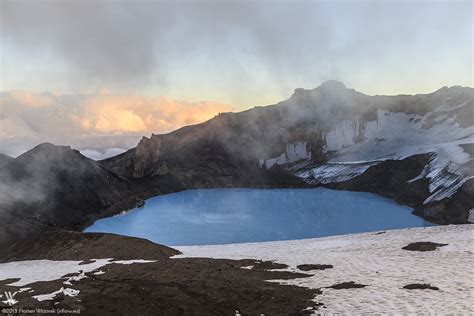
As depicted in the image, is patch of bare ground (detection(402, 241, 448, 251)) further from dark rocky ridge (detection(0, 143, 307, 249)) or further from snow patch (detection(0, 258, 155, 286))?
dark rocky ridge (detection(0, 143, 307, 249))

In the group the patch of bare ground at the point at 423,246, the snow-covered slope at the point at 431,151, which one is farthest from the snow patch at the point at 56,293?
the snow-covered slope at the point at 431,151

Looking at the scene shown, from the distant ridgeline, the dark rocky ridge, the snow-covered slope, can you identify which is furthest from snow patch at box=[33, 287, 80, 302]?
the snow-covered slope

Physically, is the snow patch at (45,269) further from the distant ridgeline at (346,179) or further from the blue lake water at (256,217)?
the blue lake water at (256,217)

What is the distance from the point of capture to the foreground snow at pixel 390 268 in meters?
19.2

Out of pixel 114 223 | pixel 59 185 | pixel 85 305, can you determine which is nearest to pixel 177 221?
pixel 114 223

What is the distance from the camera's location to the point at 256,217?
12631 cm

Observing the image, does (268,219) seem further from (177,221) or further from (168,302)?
(168,302)

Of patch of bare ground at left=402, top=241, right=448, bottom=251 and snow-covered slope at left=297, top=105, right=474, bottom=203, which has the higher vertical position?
snow-covered slope at left=297, top=105, right=474, bottom=203

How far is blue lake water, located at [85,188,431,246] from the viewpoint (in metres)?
95.6

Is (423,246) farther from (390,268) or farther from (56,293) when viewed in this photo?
(56,293)

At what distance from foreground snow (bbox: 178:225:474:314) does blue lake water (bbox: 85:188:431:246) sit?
151 feet

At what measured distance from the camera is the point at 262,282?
2523cm

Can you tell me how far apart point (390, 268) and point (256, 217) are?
324 ft

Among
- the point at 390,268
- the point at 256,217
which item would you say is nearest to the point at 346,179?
the point at 256,217
